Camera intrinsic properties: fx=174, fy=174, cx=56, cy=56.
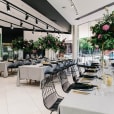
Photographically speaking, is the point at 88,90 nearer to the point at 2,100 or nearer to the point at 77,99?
the point at 77,99

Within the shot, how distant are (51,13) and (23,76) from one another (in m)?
3.20

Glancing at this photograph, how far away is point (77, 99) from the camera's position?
7.02ft

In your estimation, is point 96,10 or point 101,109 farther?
point 96,10

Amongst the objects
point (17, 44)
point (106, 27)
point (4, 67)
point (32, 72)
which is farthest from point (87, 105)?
point (17, 44)

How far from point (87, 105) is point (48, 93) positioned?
4.89ft

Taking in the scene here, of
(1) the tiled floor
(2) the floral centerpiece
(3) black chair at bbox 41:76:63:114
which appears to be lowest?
(1) the tiled floor

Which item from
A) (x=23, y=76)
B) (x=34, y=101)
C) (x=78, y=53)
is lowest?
(x=34, y=101)

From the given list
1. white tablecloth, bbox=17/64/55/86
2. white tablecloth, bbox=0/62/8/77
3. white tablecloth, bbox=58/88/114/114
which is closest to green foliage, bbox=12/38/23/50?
white tablecloth, bbox=0/62/8/77

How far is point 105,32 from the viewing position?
3.13 metres

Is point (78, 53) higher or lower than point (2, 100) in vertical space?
higher

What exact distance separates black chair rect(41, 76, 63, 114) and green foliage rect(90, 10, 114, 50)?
121 centimetres

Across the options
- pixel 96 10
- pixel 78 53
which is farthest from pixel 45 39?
pixel 78 53

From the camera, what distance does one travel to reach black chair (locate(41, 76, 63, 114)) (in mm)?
2934

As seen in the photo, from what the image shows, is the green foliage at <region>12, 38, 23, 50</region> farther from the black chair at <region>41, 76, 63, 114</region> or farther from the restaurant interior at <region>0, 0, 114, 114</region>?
the black chair at <region>41, 76, 63, 114</region>
